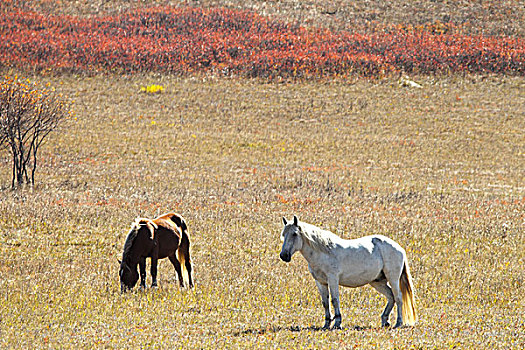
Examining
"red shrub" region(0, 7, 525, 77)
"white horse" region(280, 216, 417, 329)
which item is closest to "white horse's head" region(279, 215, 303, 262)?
"white horse" region(280, 216, 417, 329)

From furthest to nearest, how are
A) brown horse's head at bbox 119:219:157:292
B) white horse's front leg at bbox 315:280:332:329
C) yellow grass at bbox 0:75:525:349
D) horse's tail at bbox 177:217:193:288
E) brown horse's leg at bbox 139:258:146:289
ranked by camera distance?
horse's tail at bbox 177:217:193:288
brown horse's leg at bbox 139:258:146:289
brown horse's head at bbox 119:219:157:292
yellow grass at bbox 0:75:525:349
white horse's front leg at bbox 315:280:332:329

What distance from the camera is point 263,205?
2367cm

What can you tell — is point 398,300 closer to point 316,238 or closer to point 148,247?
point 316,238

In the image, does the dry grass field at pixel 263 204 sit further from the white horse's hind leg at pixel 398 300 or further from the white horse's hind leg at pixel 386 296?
the white horse's hind leg at pixel 398 300

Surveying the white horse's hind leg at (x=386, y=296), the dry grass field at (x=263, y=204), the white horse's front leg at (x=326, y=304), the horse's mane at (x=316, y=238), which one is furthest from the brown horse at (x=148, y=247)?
the white horse's hind leg at (x=386, y=296)

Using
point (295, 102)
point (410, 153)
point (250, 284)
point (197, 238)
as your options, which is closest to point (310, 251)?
point (250, 284)

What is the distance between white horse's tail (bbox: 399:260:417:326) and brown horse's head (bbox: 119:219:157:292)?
485cm

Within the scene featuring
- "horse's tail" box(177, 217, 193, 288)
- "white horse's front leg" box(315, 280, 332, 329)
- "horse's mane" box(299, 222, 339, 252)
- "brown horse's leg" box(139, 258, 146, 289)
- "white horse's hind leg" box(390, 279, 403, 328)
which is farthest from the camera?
"horse's tail" box(177, 217, 193, 288)

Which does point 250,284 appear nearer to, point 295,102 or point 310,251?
point 310,251

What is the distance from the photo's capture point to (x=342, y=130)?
44.5 metres

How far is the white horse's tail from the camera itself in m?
9.68

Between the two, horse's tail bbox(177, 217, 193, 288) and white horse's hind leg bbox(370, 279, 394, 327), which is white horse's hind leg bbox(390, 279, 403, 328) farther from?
horse's tail bbox(177, 217, 193, 288)

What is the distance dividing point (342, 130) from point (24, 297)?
35.1 m

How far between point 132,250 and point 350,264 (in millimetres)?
4476
